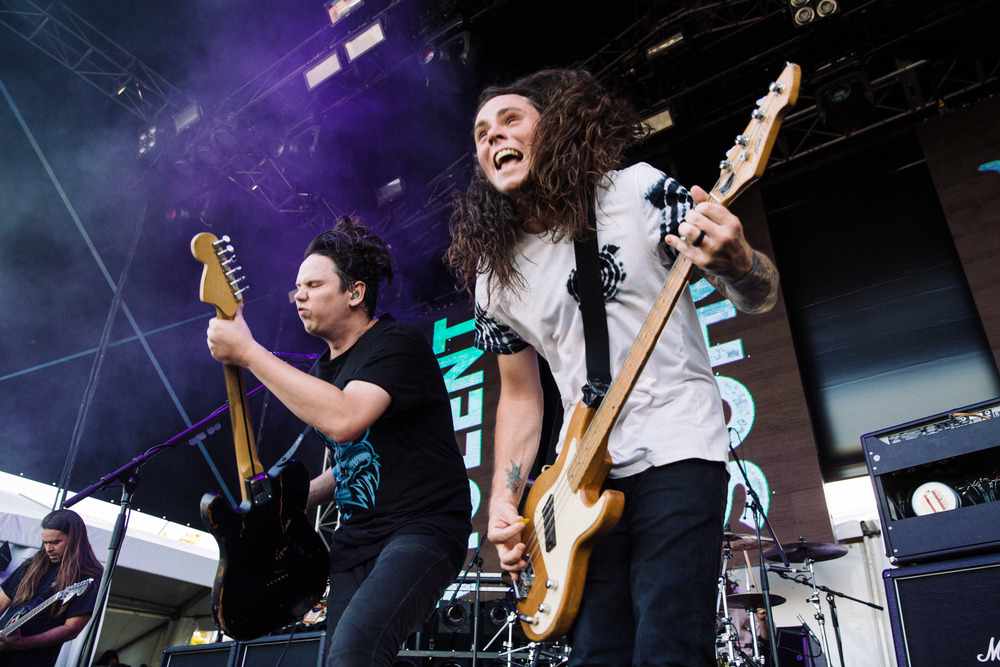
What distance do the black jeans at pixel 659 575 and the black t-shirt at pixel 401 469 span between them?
706mm

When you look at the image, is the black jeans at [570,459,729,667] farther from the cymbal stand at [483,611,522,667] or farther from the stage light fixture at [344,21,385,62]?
the stage light fixture at [344,21,385,62]

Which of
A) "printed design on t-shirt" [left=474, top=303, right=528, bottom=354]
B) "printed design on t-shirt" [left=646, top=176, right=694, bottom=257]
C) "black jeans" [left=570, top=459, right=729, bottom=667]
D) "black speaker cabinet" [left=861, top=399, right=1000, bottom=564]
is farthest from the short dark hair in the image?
"black speaker cabinet" [left=861, top=399, right=1000, bottom=564]

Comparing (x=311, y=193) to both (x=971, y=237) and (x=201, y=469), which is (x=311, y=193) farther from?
(x=971, y=237)

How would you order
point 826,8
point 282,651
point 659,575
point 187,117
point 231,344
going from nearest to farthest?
1. point 659,575
2. point 231,344
3. point 282,651
4. point 826,8
5. point 187,117

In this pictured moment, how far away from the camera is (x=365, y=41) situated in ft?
23.1

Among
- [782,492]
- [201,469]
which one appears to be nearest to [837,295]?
[782,492]

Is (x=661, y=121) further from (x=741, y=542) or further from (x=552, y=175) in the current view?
(x=552, y=175)

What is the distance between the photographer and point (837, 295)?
6828 mm

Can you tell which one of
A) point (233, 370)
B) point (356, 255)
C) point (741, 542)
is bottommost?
point (233, 370)

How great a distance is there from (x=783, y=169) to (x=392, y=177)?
16.1 ft

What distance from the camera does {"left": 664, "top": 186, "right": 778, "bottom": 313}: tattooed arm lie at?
3.95 ft

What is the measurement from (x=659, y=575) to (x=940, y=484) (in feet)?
6.19

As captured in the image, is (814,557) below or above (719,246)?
above

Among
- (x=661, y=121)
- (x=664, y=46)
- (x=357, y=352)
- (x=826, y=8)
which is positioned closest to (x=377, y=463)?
(x=357, y=352)
